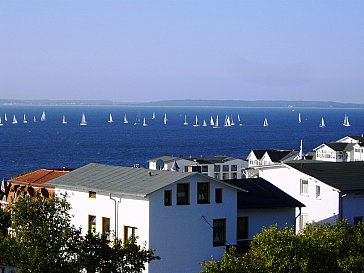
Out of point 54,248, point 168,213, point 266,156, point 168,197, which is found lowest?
point 266,156

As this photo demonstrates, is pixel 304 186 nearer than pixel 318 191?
No

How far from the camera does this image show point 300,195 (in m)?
54.6

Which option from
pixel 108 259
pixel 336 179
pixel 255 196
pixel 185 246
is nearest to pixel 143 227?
pixel 185 246

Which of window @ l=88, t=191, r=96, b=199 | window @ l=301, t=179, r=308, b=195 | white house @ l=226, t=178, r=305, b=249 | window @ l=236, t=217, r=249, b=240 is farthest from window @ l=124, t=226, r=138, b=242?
window @ l=301, t=179, r=308, b=195

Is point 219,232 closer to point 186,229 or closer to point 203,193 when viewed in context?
point 203,193

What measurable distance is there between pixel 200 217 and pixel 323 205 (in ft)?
37.4

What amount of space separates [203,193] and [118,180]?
174 inches

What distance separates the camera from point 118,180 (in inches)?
1789

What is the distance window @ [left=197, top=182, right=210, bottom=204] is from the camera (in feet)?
143

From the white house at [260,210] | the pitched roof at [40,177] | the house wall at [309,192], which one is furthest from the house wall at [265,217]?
the pitched roof at [40,177]

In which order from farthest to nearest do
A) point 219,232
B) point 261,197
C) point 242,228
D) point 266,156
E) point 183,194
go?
point 266,156, point 261,197, point 242,228, point 219,232, point 183,194

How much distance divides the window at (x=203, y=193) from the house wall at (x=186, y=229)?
0.19 metres

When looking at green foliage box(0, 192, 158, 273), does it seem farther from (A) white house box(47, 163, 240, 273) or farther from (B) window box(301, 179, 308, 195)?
(B) window box(301, 179, 308, 195)

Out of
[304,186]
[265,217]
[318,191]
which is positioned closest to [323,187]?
[318,191]
